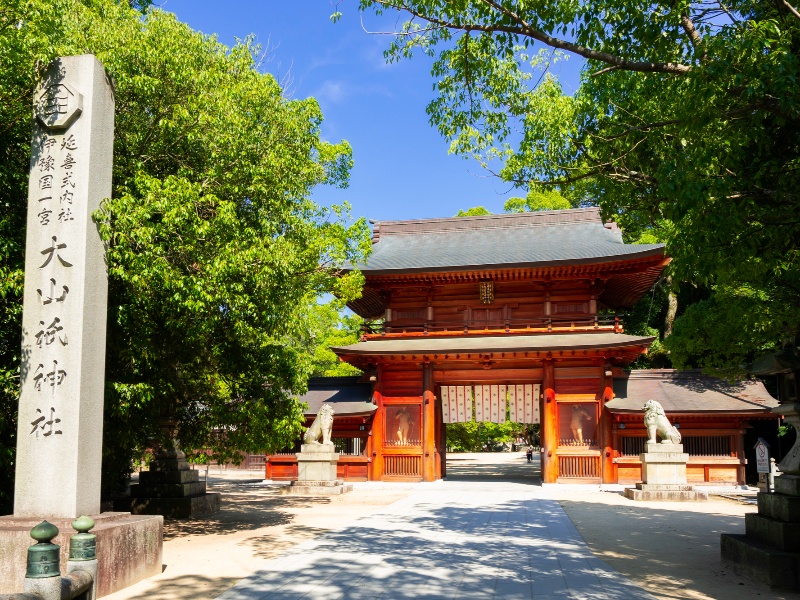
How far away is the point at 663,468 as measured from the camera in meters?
16.7

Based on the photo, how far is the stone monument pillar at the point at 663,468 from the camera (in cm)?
1617

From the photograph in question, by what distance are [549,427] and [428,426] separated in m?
3.58

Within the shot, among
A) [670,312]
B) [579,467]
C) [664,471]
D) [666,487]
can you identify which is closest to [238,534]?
[666,487]

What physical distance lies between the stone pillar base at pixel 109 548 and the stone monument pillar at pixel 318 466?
415 inches

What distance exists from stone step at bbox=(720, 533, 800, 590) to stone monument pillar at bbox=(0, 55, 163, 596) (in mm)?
6453

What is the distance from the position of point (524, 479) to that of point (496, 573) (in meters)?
15.3

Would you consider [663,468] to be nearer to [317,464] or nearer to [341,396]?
[317,464]

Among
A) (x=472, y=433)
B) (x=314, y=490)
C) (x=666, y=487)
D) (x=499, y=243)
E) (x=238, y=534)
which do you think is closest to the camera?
(x=238, y=534)

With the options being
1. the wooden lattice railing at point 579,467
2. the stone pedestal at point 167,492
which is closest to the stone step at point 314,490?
the stone pedestal at point 167,492

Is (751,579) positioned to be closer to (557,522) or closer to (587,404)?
(557,522)

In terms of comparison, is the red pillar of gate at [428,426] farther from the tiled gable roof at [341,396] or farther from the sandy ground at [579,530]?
the sandy ground at [579,530]

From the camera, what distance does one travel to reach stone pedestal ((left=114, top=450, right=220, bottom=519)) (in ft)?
40.4

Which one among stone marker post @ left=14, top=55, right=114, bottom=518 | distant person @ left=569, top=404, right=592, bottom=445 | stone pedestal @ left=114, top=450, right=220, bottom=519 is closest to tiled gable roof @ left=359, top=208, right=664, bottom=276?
distant person @ left=569, top=404, right=592, bottom=445

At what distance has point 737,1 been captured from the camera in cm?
702
